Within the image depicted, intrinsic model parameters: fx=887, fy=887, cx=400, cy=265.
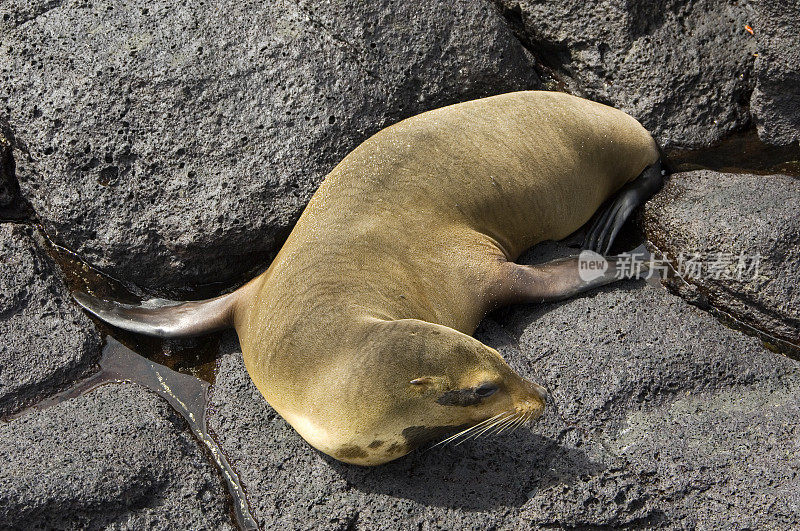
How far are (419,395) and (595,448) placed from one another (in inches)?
37.4

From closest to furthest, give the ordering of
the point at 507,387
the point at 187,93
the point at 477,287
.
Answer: the point at 507,387, the point at 477,287, the point at 187,93

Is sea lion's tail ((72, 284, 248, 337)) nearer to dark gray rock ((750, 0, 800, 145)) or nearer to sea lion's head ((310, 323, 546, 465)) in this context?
sea lion's head ((310, 323, 546, 465))

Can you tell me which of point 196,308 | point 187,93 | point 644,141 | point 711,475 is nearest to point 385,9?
point 187,93

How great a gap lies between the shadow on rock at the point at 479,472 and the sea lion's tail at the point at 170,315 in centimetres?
104

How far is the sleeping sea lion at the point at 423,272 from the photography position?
3.58m

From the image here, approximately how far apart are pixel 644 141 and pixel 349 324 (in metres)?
2.34

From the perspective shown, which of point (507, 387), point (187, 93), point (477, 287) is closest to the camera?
A: point (507, 387)

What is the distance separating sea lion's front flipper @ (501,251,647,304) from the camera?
4488 millimetres

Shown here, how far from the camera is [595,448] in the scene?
3.94 meters

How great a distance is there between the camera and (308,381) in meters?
3.72

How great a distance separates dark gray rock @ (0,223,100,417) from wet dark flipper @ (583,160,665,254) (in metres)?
2.74

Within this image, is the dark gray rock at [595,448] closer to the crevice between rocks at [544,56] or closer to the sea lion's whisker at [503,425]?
the sea lion's whisker at [503,425]

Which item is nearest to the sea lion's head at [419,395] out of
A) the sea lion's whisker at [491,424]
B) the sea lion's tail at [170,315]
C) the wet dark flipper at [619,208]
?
the sea lion's whisker at [491,424]

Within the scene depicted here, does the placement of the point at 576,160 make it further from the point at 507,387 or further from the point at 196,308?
the point at 196,308
